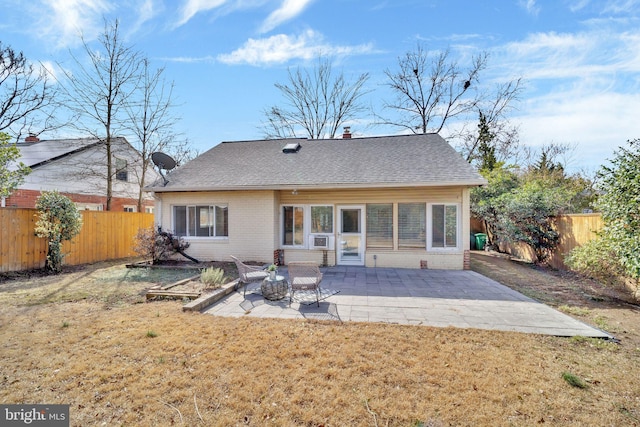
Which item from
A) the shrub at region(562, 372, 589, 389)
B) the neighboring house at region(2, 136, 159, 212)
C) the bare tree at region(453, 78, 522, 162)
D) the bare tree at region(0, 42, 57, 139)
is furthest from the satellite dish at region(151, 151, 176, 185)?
the bare tree at region(453, 78, 522, 162)

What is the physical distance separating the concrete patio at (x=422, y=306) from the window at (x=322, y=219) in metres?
2.64

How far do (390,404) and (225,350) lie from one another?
223 centimetres

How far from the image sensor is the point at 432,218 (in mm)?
9797

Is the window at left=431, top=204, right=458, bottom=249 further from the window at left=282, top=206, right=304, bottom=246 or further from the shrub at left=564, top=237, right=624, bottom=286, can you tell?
the window at left=282, top=206, right=304, bottom=246

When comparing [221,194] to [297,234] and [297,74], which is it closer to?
[297,234]

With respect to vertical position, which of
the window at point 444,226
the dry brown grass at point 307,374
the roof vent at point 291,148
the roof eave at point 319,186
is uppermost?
the roof vent at point 291,148

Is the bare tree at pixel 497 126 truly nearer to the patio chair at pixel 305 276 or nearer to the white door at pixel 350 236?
the white door at pixel 350 236

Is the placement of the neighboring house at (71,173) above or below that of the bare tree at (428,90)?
below

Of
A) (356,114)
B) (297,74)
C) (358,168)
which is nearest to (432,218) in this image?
(358,168)

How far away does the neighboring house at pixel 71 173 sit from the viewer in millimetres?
15453

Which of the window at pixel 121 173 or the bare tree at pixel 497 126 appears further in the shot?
the bare tree at pixel 497 126

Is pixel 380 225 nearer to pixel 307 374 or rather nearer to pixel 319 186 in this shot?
pixel 319 186

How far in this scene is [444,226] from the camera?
9742 mm

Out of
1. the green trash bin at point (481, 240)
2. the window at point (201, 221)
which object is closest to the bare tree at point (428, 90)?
the green trash bin at point (481, 240)
